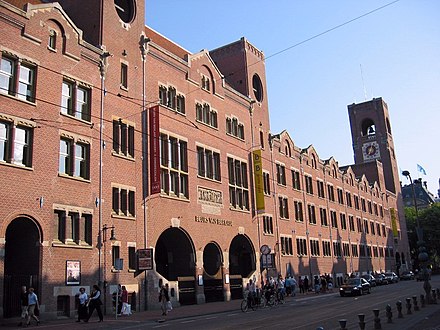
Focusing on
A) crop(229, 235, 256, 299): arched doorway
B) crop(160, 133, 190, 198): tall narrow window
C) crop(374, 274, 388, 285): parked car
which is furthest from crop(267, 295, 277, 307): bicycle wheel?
crop(374, 274, 388, 285): parked car

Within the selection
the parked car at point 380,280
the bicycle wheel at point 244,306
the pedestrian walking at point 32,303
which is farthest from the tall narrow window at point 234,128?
the parked car at point 380,280

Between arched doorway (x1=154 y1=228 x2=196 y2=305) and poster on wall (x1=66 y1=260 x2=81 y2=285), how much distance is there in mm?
9419

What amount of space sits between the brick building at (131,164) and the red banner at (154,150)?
94mm

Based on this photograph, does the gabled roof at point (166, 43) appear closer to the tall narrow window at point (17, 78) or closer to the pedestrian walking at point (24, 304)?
the tall narrow window at point (17, 78)

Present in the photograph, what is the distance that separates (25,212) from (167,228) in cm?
1136

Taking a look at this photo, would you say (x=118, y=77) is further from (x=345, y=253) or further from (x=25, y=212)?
(x=345, y=253)

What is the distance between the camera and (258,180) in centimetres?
4528

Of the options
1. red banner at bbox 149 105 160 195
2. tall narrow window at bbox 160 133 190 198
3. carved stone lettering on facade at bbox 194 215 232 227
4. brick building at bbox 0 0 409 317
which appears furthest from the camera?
carved stone lettering on facade at bbox 194 215 232 227

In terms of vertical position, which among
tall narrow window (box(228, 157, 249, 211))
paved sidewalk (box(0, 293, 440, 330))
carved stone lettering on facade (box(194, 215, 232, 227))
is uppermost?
tall narrow window (box(228, 157, 249, 211))

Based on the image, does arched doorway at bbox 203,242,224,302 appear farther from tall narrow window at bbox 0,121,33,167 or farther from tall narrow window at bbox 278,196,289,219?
tall narrow window at bbox 0,121,33,167

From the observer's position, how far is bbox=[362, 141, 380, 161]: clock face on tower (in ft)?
328

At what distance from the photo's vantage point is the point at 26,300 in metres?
21.7

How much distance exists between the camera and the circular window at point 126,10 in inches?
1330

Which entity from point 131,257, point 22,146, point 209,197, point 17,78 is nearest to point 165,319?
point 131,257
